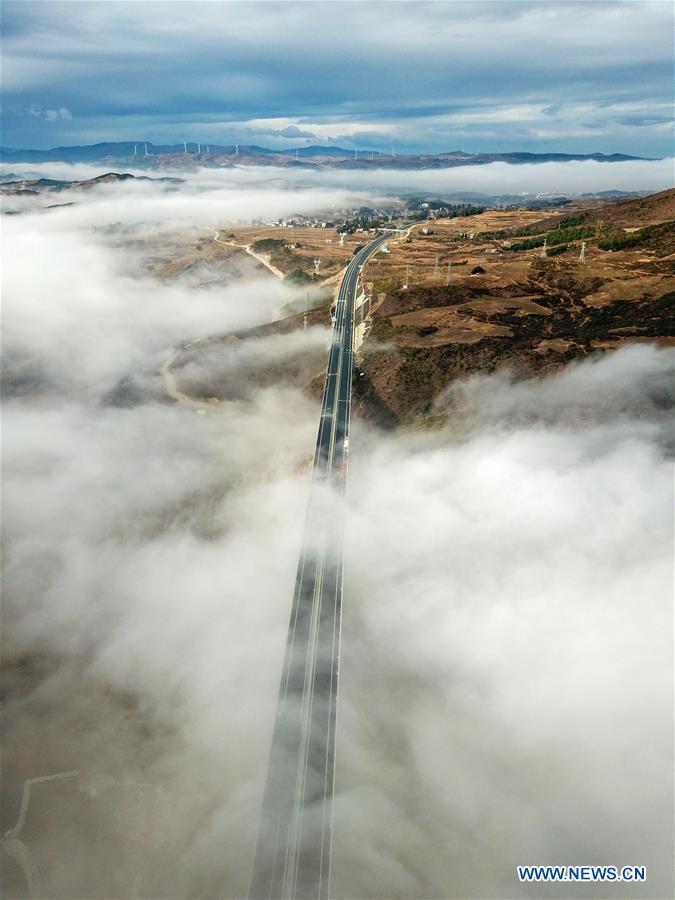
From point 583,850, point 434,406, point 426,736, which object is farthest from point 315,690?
point 434,406

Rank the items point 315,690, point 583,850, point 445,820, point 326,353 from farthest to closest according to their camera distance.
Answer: point 326,353, point 315,690, point 445,820, point 583,850

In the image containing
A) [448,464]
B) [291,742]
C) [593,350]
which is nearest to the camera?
[291,742]

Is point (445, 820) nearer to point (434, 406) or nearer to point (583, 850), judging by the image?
point (583, 850)

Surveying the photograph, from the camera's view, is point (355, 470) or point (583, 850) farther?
point (355, 470)

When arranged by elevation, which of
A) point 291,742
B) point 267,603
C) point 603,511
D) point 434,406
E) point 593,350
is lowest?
point 291,742

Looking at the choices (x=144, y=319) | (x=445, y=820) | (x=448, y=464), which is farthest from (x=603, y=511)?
(x=144, y=319)

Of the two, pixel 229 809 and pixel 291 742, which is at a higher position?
pixel 291 742

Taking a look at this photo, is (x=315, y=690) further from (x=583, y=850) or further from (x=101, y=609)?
(x=101, y=609)
